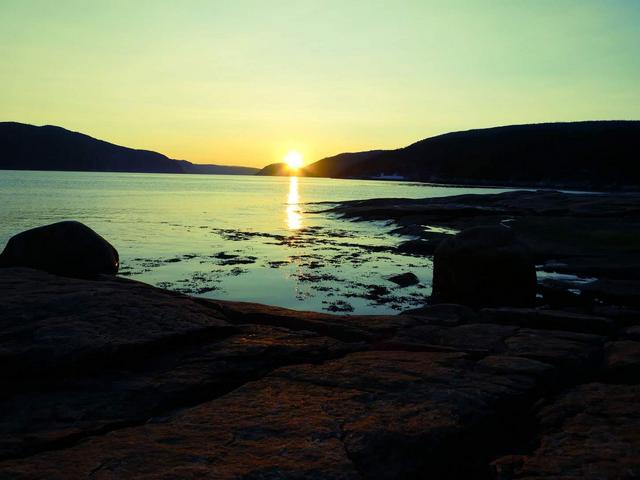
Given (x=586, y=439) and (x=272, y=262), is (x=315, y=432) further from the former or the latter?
(x=272, y=262)

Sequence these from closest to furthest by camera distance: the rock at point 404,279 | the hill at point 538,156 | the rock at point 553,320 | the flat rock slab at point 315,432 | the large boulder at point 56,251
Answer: the flat rock slab at point 315,432 → the rock at point 553,320 → the large boulder at point 56,251 → the rock at point 404,279 → the hill at point 538,156

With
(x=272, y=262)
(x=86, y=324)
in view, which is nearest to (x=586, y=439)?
(x=86, y=324)

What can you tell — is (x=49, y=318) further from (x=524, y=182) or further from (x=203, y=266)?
(x=524, y=182)

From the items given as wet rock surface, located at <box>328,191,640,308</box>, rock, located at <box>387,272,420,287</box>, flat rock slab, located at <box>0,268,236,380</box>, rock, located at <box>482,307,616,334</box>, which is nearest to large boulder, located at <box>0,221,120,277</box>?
flat rock slab, located at <box>0,268,236,380</box>

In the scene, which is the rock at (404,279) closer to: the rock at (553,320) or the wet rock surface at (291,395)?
the rock at (553,320)

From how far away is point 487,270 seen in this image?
36.5 ft

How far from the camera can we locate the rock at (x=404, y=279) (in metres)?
13.8

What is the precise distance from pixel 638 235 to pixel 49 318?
20.1m

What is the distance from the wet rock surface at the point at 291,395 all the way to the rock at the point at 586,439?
0.02 metres

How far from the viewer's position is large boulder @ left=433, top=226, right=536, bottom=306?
1110 centimetres

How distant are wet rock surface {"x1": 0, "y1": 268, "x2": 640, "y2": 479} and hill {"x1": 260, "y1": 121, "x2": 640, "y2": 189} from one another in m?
112

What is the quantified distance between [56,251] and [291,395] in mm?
8839

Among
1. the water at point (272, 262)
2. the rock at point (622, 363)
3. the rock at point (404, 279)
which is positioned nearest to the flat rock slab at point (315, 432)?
the rock at point (622, 363)

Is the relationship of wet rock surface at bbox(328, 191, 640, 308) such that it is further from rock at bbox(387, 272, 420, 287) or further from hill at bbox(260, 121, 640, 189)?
hill at bbox(260, 121, 640, 189)
